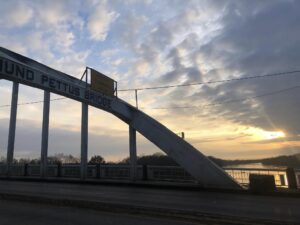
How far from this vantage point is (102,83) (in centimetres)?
2045

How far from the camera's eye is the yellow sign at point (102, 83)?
64.8ft

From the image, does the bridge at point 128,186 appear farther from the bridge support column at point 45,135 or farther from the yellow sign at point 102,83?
the yellow sign at point 102,83

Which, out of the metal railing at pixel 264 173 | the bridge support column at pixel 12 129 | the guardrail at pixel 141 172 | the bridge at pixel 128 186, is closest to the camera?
the bridge at pixel 128 186

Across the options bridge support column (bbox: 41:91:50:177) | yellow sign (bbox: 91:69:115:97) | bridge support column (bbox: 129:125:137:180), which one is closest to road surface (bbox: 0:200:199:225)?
yellow sign (bbox: 91:69:115:97)

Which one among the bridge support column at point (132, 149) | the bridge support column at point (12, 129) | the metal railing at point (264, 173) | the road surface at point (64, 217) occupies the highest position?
the bridge support column at point (12, 129)

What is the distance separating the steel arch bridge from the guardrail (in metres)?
1.58

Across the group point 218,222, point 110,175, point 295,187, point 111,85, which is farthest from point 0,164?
point 218,222

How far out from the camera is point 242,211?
32.5 ft

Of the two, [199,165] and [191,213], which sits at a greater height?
[199,165]

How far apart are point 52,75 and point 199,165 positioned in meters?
9.29

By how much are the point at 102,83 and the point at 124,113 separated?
2.34 meters

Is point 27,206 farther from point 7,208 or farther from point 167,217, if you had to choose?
point 167,217

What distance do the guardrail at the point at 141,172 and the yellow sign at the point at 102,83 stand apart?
5.85 meters

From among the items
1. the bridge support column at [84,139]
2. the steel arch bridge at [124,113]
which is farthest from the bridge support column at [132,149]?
the bridge support column at [84,139]
